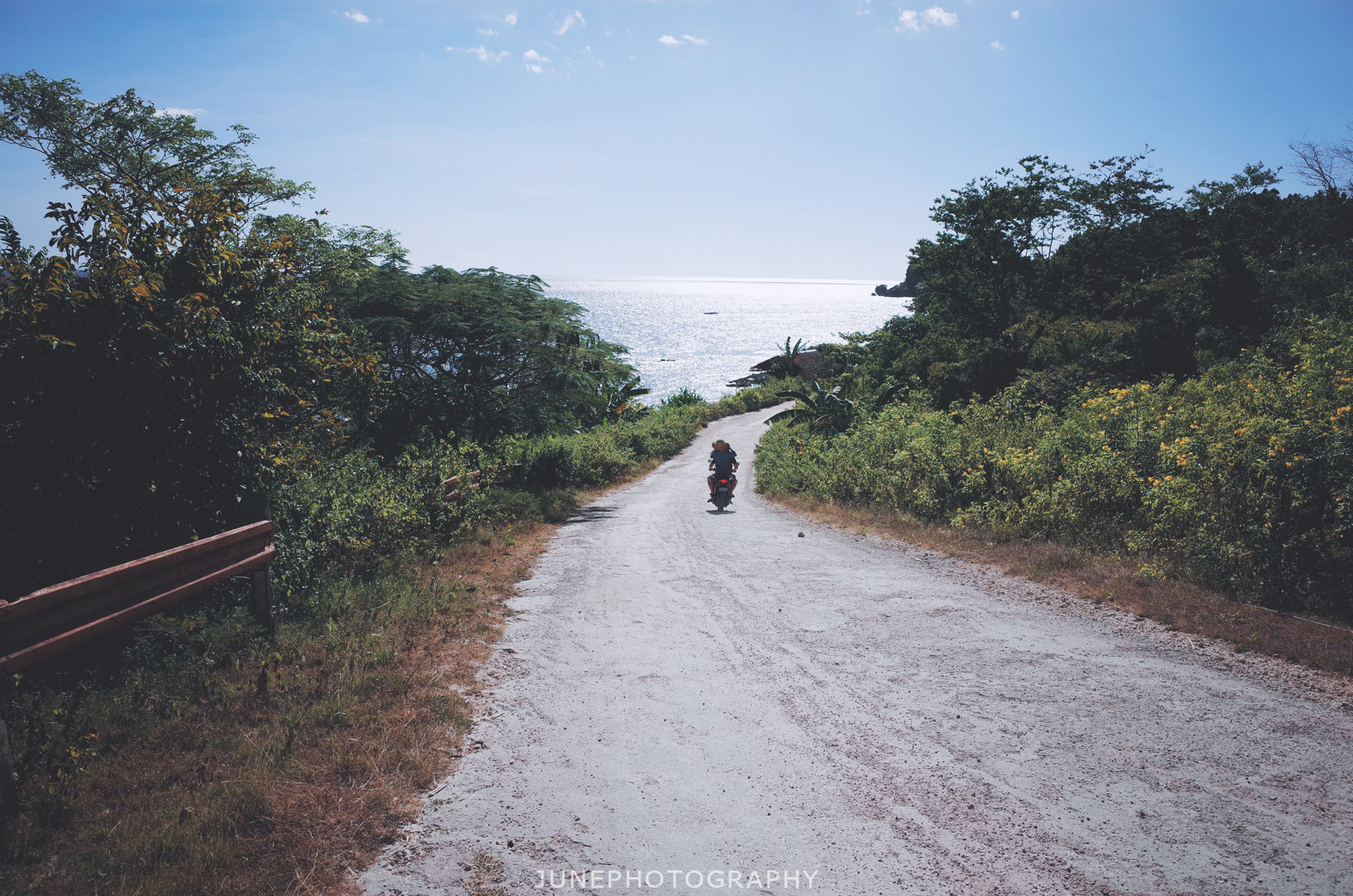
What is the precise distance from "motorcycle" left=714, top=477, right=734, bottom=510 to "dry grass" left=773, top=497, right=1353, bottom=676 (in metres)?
6.22

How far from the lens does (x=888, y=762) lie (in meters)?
4.28

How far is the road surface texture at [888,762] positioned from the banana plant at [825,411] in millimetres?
23081

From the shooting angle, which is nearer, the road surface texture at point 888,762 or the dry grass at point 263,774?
the dry grass at point 263,774

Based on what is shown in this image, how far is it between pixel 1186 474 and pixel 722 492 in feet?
34.9

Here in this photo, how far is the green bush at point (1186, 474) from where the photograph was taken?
23.0 ft

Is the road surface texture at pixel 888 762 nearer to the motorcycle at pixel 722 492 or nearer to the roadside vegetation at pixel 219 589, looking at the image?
the roadside vegetation at pixel 219 589

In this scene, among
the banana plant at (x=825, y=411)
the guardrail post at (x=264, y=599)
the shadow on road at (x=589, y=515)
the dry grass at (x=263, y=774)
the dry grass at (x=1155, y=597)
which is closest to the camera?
the dry grass at (x=263, y=774)

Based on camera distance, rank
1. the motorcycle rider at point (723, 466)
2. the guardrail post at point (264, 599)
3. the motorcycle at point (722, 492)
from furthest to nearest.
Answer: the motorcycle rider at point (723, 466) < the motorcycle at point (722, 492) < the guardrail post at point (264, 599)

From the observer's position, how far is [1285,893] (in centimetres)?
302

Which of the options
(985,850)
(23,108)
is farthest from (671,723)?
(23,108)

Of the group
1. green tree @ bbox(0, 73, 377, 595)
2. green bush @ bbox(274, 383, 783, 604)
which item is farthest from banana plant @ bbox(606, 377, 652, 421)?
green tree @ bbox(0, 73, 377, 595)

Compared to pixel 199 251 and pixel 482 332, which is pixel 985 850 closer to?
pixel 199 251

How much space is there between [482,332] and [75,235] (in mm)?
12290


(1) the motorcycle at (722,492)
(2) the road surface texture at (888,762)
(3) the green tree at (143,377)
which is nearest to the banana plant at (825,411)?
(1) the motorcycle at (722,492)
